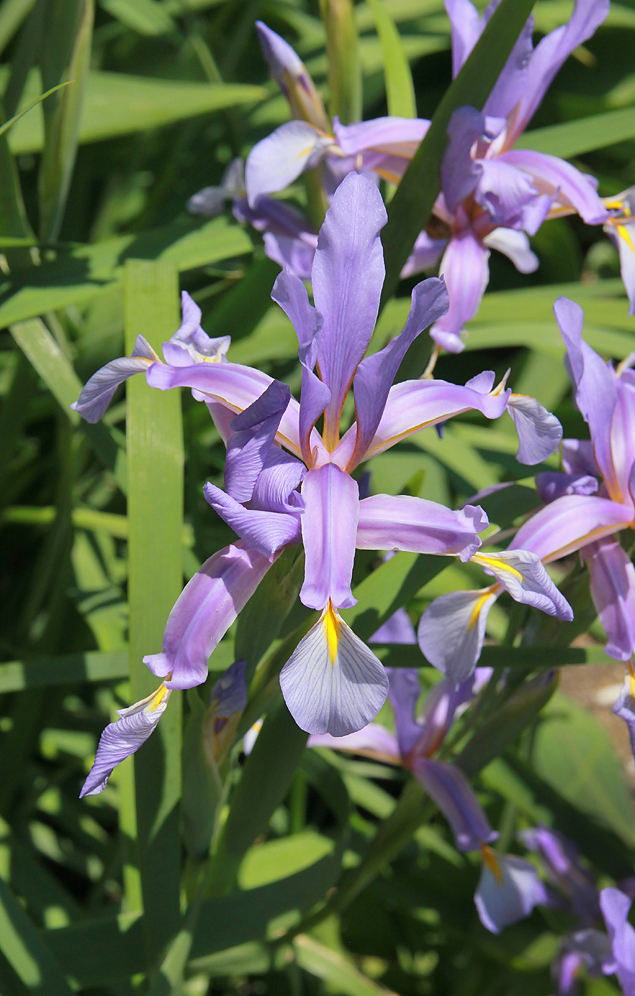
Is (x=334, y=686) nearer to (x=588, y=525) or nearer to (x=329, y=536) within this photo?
(x=329, y=536)

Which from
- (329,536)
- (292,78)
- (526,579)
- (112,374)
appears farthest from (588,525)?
(292,78)

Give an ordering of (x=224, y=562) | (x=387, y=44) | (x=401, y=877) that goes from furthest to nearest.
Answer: (x=401, y=877) < (x=387, y=44) < (x=224, y=562)

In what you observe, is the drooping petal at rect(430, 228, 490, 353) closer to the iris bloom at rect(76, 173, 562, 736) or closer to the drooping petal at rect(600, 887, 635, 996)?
the iris bloom at rect(76, 173, 562, 736)

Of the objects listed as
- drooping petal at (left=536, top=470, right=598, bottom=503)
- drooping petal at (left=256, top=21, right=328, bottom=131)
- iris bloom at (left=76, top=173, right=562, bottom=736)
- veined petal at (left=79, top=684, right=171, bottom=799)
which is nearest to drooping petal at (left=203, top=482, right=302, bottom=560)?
iris bloom at (left=76, top=173, right=562, bottom=736)

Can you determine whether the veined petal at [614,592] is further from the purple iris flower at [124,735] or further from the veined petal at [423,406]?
the purple iris flower at [124,735]

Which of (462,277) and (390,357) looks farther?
(462,277)

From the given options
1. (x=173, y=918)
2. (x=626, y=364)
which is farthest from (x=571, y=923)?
(x=626, y=364)

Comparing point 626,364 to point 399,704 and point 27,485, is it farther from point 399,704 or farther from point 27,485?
point 27,485

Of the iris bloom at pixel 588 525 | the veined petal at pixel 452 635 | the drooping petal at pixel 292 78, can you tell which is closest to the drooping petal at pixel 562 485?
the iris bloom at pixel 588 525
